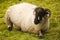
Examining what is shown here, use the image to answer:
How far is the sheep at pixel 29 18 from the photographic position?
6.28 m

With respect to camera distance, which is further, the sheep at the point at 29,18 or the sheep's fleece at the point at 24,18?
the sheep's fleece at the point at 24,18

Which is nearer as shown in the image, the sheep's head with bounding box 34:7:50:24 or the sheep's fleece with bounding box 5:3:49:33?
the sheep's head with bounding box 34:7:50:24

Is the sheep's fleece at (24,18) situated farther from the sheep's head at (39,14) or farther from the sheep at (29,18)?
the sheep's head at (39,14)

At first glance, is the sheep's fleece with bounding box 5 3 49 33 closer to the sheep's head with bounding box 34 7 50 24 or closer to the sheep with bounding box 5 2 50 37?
the sheep with bounding box 5 2 50 37

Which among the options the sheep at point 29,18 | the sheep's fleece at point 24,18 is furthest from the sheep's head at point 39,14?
the sheep's fleece at point 24,18

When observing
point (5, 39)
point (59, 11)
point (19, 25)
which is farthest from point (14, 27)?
point (59, 11)

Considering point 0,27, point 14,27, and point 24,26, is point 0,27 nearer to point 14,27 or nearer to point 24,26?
point 14,27

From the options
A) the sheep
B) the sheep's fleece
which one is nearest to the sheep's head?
the sheep

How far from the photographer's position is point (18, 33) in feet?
22.1

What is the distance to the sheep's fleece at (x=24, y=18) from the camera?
21.3ft

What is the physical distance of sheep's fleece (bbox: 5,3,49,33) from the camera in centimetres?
649

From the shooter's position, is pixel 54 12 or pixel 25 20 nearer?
pixel 25 20

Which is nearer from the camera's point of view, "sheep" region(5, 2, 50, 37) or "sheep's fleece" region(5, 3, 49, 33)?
"sheep" region(5, 2, 50, 37)

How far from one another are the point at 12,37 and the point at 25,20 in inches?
21.3
